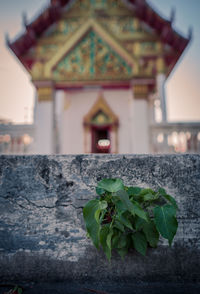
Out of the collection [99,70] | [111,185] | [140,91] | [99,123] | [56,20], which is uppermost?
[56,20]

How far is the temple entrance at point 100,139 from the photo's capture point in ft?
24.6

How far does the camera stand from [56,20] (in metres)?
7.25

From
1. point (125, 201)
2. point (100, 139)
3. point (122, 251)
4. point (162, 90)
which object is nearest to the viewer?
point (125, 201)

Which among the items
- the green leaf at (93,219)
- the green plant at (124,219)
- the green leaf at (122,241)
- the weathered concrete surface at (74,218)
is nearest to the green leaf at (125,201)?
the green plant at (124,219)

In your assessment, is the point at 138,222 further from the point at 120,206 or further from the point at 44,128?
the point at 44,128

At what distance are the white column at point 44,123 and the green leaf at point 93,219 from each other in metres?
4.66

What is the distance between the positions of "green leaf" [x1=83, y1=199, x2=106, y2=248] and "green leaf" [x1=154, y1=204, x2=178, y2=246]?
0.94 feet

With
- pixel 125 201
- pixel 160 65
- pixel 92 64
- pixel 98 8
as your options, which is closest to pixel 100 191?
pixel 125 201

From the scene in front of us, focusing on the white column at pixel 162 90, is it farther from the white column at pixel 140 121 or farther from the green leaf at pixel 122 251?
the green leaf at pixel 122 251

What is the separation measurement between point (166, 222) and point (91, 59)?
6.07 metres

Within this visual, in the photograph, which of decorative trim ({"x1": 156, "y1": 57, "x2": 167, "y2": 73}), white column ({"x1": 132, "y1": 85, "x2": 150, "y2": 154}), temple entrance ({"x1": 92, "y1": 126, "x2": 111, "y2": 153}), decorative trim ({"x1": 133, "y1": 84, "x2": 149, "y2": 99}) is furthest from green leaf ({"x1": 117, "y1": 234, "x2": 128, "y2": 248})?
temple entrance ({"x1": 92, "y1": 126, "x2": 111, "y2": 153})

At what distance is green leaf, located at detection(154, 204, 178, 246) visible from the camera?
1.05m

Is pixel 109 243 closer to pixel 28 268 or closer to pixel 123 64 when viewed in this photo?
pixel 28 268

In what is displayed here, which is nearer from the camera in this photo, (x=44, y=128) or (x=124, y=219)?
(x=124, y=219)
